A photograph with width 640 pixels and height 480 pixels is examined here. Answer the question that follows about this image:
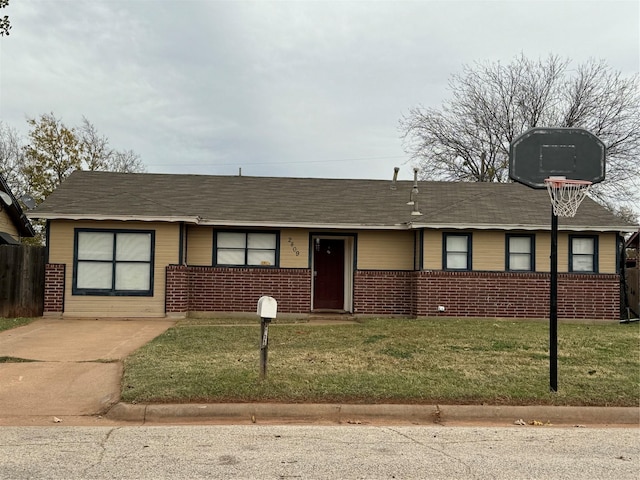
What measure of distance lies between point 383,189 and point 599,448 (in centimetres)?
1355

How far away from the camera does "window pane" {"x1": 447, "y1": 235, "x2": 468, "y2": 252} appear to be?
15602 mm

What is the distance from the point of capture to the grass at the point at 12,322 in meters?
12.5

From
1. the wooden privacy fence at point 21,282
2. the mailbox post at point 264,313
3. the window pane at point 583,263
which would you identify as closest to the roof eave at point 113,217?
the wooden privacy fence at point 21,282

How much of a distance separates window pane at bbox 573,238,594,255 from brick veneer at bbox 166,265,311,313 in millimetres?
7520

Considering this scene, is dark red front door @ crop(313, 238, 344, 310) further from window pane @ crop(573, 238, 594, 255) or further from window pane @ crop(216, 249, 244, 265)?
window pane @ crop(573, 238, 594, 255)

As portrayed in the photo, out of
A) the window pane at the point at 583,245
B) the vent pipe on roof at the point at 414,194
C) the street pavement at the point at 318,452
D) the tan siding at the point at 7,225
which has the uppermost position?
the vent pipe on roof at the point at 414,194

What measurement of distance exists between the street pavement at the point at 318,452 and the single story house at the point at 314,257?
913 cm

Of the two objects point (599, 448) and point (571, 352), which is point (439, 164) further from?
point (599, 448)

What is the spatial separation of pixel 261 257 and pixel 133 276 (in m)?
3.43

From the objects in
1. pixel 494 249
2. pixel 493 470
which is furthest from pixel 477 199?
pixel 493 470

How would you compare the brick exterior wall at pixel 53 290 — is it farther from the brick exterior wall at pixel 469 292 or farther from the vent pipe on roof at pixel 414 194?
the vent pipe on roof at pixel 414 194

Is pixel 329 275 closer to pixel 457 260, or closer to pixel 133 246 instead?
pixel 457 260

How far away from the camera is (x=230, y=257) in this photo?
51.2 feet

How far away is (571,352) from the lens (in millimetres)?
9633
